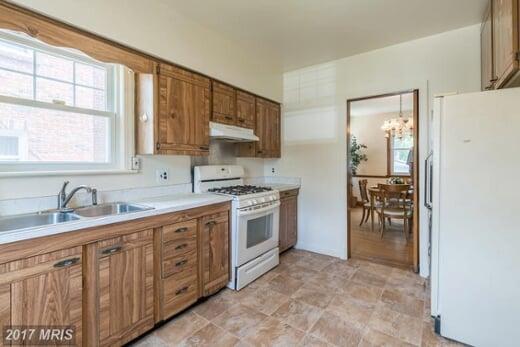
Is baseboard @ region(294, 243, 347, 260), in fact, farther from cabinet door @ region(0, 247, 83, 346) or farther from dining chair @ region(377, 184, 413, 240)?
cabinet door @ region(0, 247, 83, 346)

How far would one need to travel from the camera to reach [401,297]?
7.88 feet

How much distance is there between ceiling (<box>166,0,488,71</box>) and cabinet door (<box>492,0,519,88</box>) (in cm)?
52

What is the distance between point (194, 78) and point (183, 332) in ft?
7.25

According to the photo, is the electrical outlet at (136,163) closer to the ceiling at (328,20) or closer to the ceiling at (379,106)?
the ceiling at (328,20)

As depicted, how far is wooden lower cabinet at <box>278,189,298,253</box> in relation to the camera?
11.1 feet

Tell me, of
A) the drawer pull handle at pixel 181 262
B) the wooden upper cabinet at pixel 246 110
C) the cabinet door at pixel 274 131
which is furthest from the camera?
the cabinet door at pixel 274 131

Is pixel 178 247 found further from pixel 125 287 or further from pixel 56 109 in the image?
pixel 56 109

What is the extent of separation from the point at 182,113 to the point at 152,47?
591mm

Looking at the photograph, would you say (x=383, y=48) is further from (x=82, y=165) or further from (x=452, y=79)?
(x=82, y=165)

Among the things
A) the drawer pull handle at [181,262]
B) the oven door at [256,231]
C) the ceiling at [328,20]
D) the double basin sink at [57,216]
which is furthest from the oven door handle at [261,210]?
the ceiling at [328,20]

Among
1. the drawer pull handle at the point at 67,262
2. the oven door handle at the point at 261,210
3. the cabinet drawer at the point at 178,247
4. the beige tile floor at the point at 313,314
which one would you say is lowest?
the beige tile floor at the point at 313,314

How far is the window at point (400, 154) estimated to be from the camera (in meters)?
6.73

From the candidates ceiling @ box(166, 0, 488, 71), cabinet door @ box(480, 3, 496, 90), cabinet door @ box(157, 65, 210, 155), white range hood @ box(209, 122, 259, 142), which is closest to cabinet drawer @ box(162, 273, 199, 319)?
cabinet door @ box(157, 65, 210, 155)

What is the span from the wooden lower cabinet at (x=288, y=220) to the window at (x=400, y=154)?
176 inches
